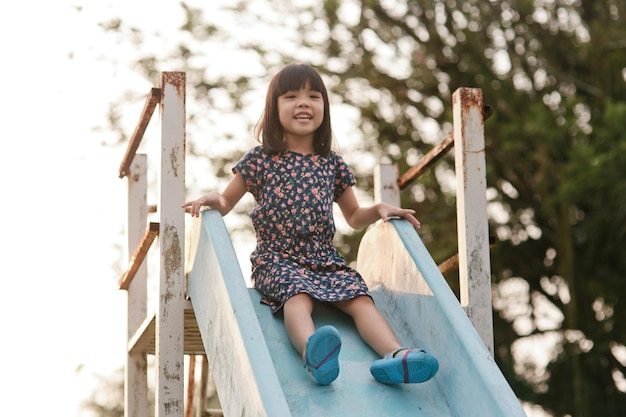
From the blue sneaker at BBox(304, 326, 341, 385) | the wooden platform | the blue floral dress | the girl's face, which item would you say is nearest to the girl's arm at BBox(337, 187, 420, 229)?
the blue floral dress

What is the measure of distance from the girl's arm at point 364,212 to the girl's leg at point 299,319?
649 mm

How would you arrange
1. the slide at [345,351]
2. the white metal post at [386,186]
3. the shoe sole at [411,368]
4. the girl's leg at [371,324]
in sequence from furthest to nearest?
1. the white metal post at [386,186]
2. the girl's leg at [371,324]
3. the shoe sole at [411,368]
4. the slide at [345,351]

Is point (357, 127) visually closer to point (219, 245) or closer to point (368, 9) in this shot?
point (368, 9)

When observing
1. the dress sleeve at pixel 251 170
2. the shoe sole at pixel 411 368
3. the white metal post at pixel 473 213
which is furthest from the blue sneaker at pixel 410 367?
the dress sleeve at pixel 251 170

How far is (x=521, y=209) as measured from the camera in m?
12.3

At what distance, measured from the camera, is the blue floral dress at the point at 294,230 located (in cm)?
430

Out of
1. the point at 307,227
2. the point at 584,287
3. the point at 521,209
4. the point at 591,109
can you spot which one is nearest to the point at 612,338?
the point at 584,287

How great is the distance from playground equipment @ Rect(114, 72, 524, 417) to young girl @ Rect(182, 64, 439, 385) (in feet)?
0.28

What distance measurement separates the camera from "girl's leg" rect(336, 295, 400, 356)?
4109 millimetres

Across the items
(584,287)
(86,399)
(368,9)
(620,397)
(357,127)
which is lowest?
(86,399)

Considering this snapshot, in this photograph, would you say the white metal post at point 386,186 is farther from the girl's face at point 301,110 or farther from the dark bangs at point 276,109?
the girl's face at point 301,110

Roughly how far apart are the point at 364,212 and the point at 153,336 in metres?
1.19

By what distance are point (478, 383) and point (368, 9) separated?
8.95 metres

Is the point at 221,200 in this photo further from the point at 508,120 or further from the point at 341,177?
the point at 508,120
